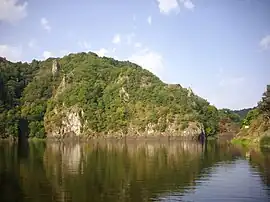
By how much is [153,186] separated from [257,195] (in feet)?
33.6

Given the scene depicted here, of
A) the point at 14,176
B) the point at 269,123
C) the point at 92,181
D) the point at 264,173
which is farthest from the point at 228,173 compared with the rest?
the point at 269,123

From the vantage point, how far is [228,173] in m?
53.4

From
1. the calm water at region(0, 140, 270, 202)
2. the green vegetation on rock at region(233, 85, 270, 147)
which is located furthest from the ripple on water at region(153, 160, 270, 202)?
the green vegetation on rock at region(233, 85, 270, 147)

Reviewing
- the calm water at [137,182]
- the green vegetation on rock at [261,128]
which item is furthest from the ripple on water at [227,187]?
the green vegetation on rock at [261,128]

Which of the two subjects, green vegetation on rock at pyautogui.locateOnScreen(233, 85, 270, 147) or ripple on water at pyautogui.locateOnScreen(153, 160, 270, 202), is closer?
ripple on water at pyautogui.locateOnScreen(153, 160, 270, 202)

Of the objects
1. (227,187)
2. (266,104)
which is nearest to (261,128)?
(266,104)

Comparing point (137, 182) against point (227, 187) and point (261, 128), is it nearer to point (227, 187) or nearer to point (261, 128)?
point (227, 187)

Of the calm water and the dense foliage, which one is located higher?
the dense foliage

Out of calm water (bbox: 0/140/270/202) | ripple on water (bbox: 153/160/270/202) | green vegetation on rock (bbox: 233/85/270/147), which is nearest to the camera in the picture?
ripple on water (bbox: 153/160/270/202)

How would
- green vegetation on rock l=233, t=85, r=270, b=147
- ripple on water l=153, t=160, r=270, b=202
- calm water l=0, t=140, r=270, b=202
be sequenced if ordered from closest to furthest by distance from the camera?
ripple on water l=153, t=160, r=270, b=202
calm water l=0, t=140, r=270, b=202
green vegetation on rock l=233, t=85, r=270, b=147

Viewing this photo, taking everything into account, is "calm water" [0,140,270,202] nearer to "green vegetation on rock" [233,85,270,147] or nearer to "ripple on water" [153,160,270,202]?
"ripple on water" [153,160,270,202]

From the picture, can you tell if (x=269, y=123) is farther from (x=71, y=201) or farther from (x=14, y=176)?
(x=71, y=201)

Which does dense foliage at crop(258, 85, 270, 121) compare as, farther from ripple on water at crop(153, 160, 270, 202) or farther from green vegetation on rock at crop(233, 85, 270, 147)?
ripple on water at crop(153, 160, 270, 202)

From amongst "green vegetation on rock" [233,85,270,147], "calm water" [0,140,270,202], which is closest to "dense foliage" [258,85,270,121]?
"green vegetation on rock" [233,85,270,147]
